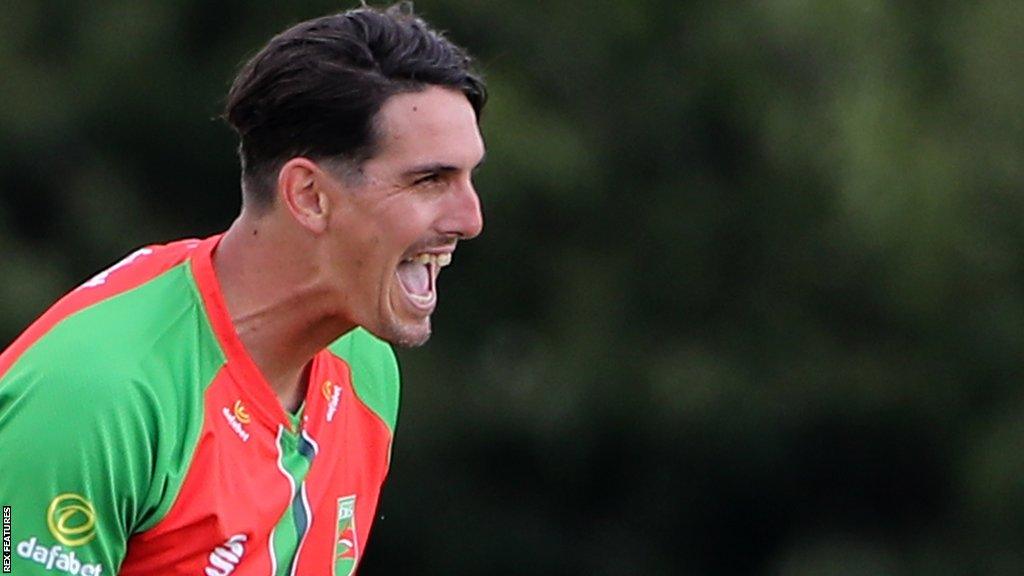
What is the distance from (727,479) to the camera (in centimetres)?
631

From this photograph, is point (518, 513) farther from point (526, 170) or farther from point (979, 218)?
point (979, 218)

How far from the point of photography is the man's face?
7.82 ft

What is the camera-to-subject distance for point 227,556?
2.30 meters

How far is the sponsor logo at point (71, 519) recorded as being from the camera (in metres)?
2.14

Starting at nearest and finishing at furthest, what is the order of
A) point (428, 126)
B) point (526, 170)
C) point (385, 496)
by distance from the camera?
1. point (428, 126)
2. point (526, 170)
3. point (385, 496)

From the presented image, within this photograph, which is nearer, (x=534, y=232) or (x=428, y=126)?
(x=428, y=126)

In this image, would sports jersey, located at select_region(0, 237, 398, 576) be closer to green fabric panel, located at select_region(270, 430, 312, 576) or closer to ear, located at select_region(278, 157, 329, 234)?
green fabric panel, located at select_region(270, 430, 312, 576)

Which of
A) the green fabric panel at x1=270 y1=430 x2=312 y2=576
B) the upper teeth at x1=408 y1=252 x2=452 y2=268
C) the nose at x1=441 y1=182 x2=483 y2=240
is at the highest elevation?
the nose at x1=441 y1=182 x2=483 y2=240

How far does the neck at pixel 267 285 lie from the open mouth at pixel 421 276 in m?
0.10

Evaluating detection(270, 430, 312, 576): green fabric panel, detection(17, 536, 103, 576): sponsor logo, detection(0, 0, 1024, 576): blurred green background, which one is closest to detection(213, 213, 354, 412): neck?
detection(270, 430, 312, 576): green fabric panel

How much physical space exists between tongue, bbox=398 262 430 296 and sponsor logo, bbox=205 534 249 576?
0.37 m

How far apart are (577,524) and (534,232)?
1.04m

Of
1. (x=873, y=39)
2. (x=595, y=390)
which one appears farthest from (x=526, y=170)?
(x=873, y=39)

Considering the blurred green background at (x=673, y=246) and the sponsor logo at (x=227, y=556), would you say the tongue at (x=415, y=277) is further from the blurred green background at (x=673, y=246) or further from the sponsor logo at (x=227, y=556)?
the blurred green background at (x=673, y=246)
